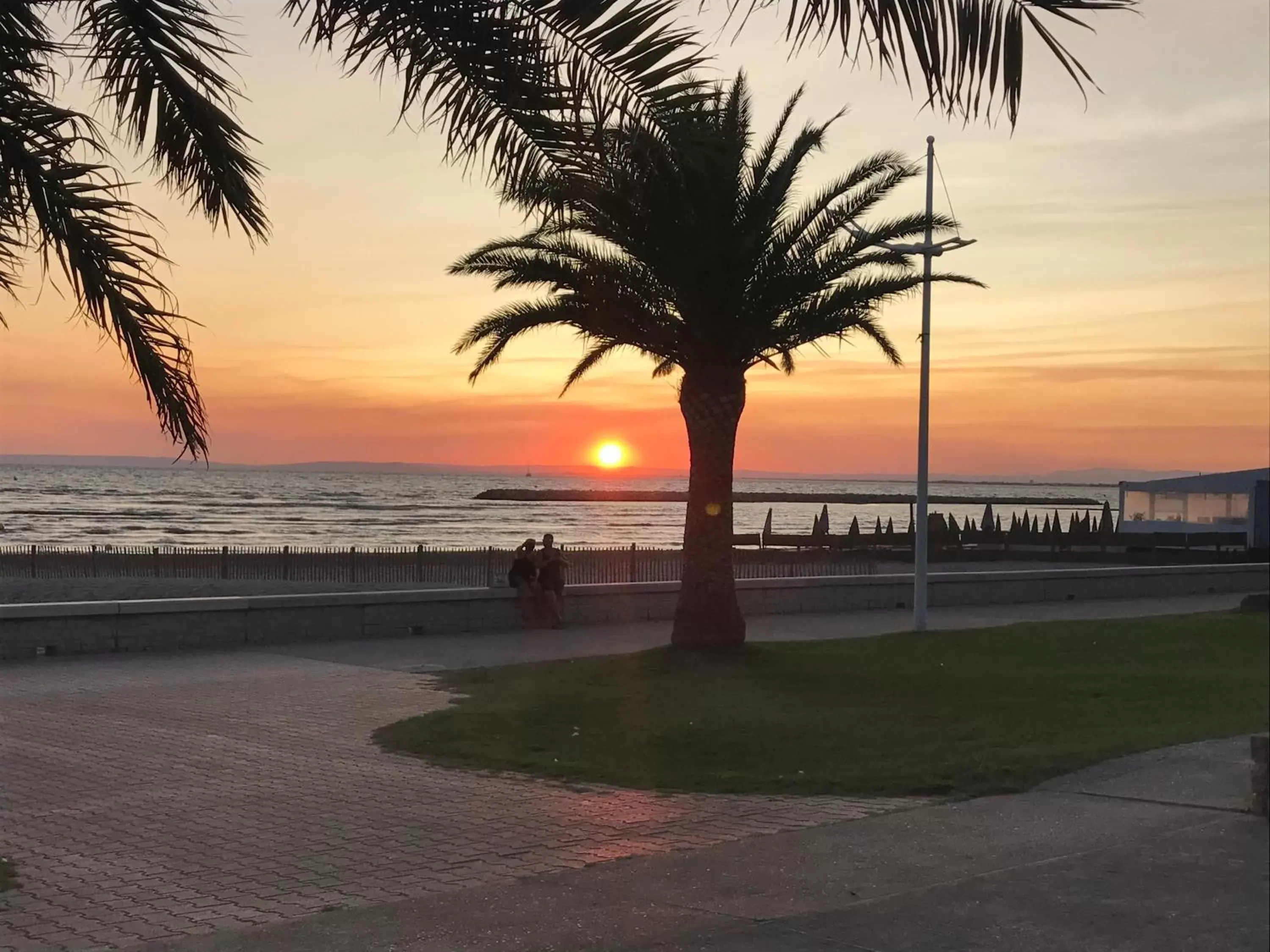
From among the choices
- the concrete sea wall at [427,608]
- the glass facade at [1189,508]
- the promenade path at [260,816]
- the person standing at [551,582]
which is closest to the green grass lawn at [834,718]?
the promenade path at [260,816]

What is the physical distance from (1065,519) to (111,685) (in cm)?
14876

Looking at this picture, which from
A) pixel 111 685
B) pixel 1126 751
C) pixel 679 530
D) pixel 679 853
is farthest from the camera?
pixel 679 530

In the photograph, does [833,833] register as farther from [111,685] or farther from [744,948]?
[111,685]

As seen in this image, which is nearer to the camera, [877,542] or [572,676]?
[572,676]

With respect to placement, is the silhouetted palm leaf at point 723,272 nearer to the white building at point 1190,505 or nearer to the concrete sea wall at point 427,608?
the concrete sea wall at point 427,608

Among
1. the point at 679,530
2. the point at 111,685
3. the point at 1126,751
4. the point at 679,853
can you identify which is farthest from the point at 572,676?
the point at 679,530

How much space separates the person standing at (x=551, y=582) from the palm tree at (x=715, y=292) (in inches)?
156

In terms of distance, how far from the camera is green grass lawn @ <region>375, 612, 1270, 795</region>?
8875 millimetres

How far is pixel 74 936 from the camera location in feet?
18.7

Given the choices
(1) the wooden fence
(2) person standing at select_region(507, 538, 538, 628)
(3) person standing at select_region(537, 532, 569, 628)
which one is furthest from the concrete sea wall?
(1) the wooden fence

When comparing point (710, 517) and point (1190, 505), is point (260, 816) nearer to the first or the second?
point (710, 517)

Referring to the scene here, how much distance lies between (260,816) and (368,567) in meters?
22.3

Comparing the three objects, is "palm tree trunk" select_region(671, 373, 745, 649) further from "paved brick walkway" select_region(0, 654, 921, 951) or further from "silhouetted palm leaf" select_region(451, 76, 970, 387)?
"paved brick walkway" select_region(0, 654, 921, 951)

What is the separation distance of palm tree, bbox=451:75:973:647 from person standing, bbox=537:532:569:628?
397cm
